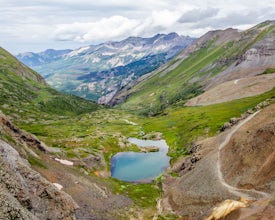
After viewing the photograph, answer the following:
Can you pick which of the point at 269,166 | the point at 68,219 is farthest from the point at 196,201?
the point at 68,219

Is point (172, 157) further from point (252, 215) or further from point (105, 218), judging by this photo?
point (252, 215)

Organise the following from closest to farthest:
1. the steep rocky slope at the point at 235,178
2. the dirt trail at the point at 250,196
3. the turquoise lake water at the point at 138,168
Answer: the dirt trail at the point at 250,196 → the steep rocky slope at the point at 235,178 → the turquoise lake water at the point at 138,168

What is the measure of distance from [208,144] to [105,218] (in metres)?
72.9

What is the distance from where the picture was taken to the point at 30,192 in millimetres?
69250

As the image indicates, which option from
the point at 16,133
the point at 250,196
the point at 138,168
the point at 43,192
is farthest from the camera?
the point at 138,168

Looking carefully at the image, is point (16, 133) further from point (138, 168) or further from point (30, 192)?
point (138, 168)

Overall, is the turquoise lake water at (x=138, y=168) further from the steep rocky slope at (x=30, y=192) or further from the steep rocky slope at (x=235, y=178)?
the steep rocky slope at (x=30, y=192)

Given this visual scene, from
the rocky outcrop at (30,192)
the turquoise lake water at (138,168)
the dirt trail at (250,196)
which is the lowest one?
the turquoise lake water at (138,168)

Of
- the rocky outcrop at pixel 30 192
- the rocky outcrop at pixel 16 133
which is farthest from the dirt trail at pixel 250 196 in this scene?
the rocky outcrop at pixel 16 133

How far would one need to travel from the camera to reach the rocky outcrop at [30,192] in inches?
2367

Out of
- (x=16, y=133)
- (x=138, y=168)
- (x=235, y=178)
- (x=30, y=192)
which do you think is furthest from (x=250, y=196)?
(x=138, y=168)

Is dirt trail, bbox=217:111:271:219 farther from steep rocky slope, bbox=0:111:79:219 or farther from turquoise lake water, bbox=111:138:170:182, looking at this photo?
turquoise lake water, bbox=111:138:170:182

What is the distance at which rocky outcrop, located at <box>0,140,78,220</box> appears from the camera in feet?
197

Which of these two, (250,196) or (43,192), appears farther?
(250,196)
